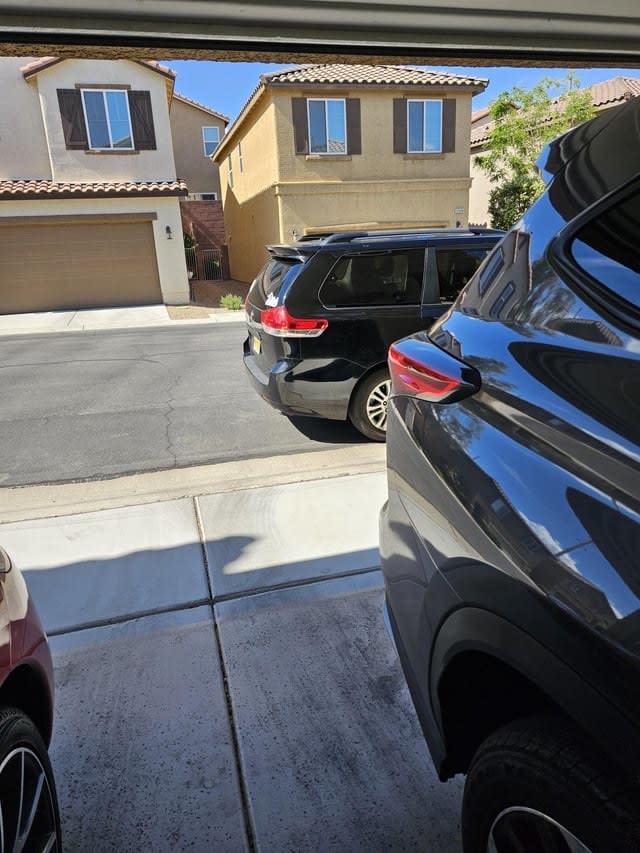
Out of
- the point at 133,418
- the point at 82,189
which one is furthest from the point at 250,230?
the point at 133,418

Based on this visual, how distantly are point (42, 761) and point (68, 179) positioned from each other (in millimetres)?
21022

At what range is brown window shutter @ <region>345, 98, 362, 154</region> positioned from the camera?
1788 cm

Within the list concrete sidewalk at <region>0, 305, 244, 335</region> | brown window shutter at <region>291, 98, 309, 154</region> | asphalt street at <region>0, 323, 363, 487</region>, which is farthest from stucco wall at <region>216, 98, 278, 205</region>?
asphalt street at <region>0, 323, 363, 487</region>

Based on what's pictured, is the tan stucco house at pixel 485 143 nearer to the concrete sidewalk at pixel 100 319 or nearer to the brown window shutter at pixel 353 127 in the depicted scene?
the brown window shutter at pixel 353 127

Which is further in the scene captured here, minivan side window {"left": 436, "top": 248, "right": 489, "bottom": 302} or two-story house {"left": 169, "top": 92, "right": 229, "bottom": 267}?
two-story house {"left": 169, "top": 92, "right": 229, "bottom": 267}

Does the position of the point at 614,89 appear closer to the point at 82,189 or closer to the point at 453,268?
the point at 82,189

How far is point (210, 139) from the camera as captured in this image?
3069cm

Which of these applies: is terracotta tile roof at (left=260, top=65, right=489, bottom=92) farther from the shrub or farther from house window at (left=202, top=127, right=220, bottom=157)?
house window at (left=202, top=127, right=220, bottom=157)

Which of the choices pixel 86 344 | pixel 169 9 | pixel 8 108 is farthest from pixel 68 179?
pixel 169 9

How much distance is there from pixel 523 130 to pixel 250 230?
10493 millimetres

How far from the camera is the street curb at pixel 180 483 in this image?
14.5ft

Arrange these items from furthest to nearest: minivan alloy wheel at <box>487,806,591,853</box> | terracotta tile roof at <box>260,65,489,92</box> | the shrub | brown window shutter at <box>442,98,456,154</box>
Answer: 1. brown window shutter at <box>442,98,456,154</box>
2. the shrub
3. terracotta tile roof at <box>260,65,489,92</box>
4. minivan alloy wheel at <box>487,806,591,853</box>

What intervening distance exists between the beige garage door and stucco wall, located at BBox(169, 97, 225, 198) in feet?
43.2

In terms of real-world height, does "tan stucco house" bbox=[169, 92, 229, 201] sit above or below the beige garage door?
above
